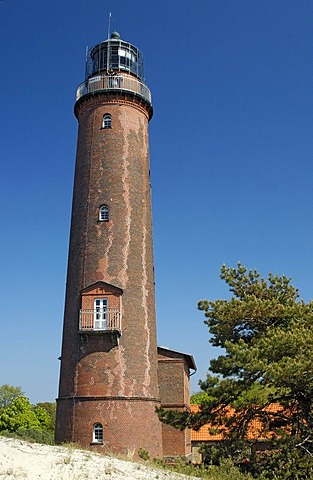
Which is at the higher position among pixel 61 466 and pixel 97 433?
pixel 97 433

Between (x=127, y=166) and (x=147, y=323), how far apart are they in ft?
25.0

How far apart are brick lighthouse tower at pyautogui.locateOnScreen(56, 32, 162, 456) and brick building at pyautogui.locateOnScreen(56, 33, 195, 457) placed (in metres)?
0.04

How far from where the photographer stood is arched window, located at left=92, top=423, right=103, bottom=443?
20828 mm

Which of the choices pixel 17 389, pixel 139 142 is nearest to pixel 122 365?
pixel 139 142

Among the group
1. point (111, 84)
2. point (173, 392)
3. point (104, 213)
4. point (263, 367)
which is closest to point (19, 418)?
point (173, 392)

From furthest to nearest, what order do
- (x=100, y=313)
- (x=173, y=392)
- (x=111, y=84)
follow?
(x=173, y=392) < (x=111, y=84) < (x=100, y=313)

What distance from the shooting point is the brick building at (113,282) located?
21312 millimetres

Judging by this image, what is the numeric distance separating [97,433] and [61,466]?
1034 centimetres

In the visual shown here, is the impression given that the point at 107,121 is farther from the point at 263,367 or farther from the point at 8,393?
Result: the point at 8,393

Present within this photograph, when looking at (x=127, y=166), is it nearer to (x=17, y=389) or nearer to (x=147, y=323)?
(x=147, y=323)

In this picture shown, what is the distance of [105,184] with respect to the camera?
24.2 meters

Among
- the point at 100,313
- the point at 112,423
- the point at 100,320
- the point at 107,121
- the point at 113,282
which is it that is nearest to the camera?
the point at 112,423

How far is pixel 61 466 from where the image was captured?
11.1 metres

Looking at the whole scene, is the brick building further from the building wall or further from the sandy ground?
the sandy ground
